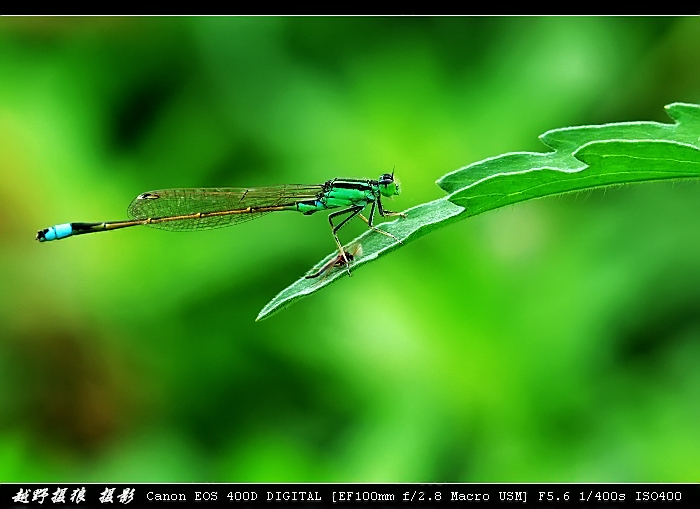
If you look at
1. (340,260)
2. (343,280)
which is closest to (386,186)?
(343,280)

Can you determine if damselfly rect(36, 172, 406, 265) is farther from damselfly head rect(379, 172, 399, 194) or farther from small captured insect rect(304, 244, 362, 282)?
small captured insect rect(304, 244, 362, 282)

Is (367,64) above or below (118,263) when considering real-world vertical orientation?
above

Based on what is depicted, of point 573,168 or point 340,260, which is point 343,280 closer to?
point 340,260
